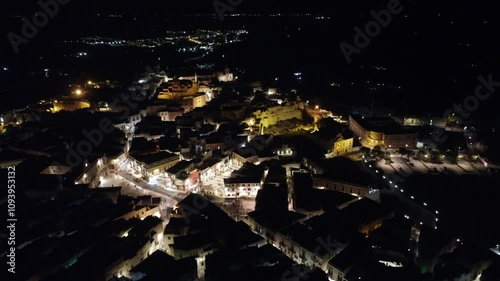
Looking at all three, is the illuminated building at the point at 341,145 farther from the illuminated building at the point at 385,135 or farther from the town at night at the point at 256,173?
the illuminated building at the point at 385,135

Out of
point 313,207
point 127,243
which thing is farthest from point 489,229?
point 127,243

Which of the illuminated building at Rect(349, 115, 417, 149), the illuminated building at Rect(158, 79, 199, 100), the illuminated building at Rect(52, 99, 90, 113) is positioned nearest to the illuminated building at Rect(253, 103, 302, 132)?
the illuminated building at Rect(349, 115, 417, 149)

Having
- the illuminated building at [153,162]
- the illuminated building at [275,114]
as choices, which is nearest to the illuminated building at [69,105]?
the illuminated building at [153,162]

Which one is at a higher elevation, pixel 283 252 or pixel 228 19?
pixel 228 19

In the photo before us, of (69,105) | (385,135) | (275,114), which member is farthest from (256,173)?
(69,105)

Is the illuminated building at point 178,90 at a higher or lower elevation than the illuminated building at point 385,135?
higher

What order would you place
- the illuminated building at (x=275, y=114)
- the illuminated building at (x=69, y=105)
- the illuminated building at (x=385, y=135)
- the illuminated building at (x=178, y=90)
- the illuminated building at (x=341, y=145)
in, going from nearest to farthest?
the illuminated building at (x=341, y=145) < the illuminated building at (x=385, y=135) < the illuminated building at (x=275, y=114) < the illuminated building at (x=69, y=105) < the illuminated building at (x=178, y=90)

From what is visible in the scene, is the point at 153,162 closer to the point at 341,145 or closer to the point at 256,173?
the point at 256,173

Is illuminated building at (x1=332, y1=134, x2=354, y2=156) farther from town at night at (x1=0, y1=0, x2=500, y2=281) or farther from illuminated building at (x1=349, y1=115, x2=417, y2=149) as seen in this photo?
illuminated building at (x1=349, y1=115, x2=417, y2=149)

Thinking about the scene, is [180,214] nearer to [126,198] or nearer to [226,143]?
[126,198]

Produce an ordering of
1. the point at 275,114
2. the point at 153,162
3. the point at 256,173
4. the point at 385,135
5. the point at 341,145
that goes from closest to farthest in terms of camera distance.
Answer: the point at 256,173 → the point at 153,162 → the point at 341,145 → the point at 385,135 → the point at 275,114

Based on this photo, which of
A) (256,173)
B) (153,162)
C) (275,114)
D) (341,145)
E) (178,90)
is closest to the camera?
(256,173)
